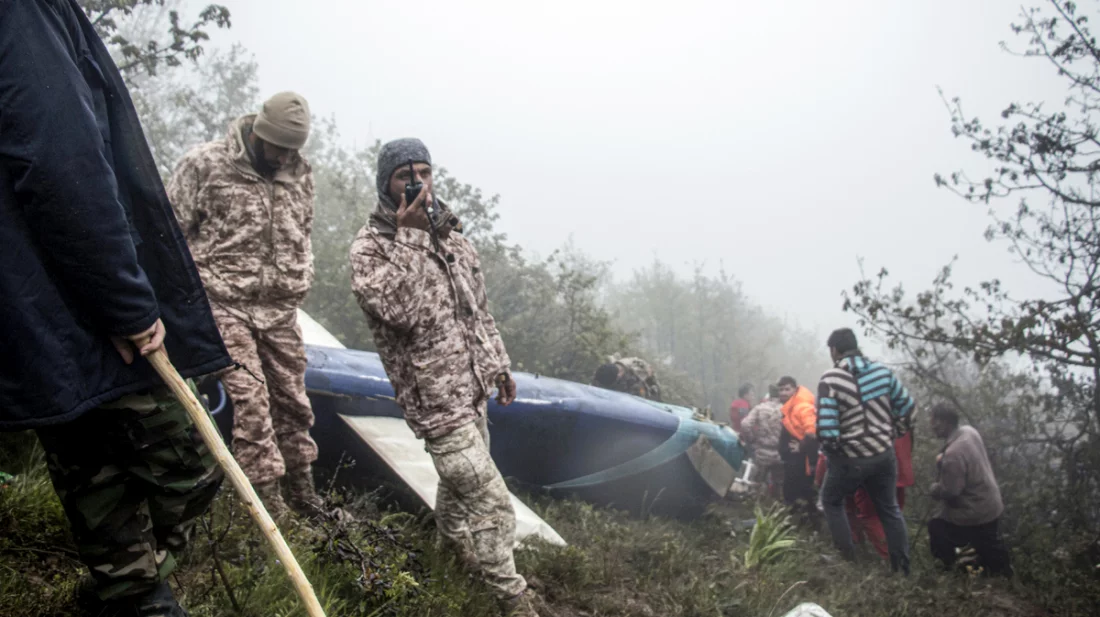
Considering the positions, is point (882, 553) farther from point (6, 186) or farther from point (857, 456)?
point (6, 186)

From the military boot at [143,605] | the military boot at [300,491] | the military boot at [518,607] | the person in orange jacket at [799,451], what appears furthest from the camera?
the person in orange jacket at [799,451]

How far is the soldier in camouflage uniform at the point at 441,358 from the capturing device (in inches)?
122

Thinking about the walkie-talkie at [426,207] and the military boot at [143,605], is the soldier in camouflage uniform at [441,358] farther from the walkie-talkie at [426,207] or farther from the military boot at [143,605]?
the military boot at [143,605]

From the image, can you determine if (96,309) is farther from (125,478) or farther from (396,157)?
(396,157)

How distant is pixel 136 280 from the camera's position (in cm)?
163

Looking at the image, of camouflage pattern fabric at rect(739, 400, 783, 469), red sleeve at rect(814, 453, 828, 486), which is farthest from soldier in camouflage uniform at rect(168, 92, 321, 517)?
camouflage pattern fabric at rect(739, 400, 783, 469)

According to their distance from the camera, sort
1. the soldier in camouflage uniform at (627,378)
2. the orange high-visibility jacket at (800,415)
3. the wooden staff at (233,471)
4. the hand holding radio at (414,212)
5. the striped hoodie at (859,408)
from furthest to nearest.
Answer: the soldier in camouflage uniform at (627,378) → the orange high-visibility jacket at (800,415) → the striped hoodie at (859,408) → the hand holding radio at (414,212) → the wooden staff at (233,471)

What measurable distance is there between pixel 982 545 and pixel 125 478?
6.91m

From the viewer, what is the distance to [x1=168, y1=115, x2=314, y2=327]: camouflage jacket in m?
3.37

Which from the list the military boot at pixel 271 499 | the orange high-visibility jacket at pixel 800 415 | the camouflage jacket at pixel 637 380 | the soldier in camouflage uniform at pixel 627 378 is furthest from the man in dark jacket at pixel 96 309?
the camouflage jacket at pixel 637 380

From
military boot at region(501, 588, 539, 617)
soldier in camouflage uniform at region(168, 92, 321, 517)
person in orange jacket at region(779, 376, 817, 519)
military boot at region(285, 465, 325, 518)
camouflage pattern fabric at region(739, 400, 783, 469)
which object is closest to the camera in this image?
military boot at region(501, 588, 539, 617)

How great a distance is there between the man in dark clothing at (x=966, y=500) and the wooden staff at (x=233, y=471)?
20.5 ft

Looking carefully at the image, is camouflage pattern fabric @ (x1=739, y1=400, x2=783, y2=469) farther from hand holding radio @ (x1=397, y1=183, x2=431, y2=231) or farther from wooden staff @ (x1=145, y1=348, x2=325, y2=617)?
wooden staff @ (x1=145, y1=348, x2=325, y2=617)

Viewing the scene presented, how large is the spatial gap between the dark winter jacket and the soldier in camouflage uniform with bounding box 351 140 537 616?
145cm
